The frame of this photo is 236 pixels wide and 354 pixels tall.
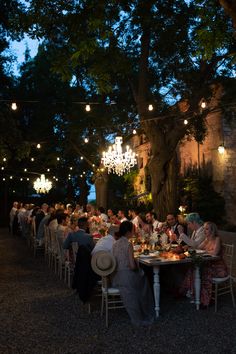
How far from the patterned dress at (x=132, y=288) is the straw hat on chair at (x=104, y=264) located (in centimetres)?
13

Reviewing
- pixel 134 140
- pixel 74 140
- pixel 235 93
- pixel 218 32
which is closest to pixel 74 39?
pixel 218 32

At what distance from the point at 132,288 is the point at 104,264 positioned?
0.50 metres

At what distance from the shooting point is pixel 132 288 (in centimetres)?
546

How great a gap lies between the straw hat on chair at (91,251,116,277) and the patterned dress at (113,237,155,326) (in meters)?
0.13

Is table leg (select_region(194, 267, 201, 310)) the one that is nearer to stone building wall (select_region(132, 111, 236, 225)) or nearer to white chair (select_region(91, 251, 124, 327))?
white chair (select_region(91, 251, 124, 327))

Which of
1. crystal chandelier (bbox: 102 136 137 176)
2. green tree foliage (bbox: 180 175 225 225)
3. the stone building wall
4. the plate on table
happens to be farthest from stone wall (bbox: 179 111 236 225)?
the plate on table

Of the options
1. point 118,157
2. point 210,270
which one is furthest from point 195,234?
point 118,157

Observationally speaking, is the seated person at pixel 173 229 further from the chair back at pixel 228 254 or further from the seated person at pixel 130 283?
the seated person at pixel 130 283

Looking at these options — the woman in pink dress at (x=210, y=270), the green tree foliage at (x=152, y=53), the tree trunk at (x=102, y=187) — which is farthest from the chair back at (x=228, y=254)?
the tree trunk at (x=102, y=187)

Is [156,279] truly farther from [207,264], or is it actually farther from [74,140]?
[74,140]

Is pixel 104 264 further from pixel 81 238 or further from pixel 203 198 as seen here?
pixel 203 198

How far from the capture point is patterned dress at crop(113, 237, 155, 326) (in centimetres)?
536

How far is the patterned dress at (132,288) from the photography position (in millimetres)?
5363

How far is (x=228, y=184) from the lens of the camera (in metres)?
18.9
